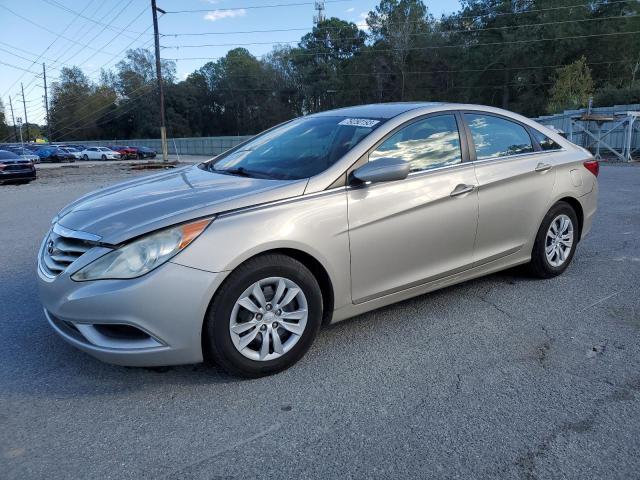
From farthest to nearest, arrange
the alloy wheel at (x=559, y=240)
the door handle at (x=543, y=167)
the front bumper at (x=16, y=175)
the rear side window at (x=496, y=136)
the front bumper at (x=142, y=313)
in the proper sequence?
the front bumper at (x=16, y=175)
the alloy wheel at (x=559, y=240)
the door handle at (x=543, y=167)
the rear side window at (x=496, y=136)
the front bumper at (x=142, y=313)

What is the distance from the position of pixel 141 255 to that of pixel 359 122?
1885 millimetres

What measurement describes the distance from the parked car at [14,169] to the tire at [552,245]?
18.8 m

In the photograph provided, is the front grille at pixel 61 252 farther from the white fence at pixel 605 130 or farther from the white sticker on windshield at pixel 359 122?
the white fence at pixel 605 130

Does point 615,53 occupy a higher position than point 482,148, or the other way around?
point 615,53

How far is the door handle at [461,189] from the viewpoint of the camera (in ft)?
12.4

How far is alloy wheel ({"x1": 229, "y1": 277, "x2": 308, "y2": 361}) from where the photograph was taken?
2904 millimetres

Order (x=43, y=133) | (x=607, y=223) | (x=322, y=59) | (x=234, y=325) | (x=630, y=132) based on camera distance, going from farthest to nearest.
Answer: (x=43, y=133) < (x=322, y=59) < (x=630, y=132) < (x=607, y=223) < (x=234, y=325)

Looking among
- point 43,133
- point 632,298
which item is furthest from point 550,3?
point 43,133

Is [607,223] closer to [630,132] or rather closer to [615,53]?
[630,132]

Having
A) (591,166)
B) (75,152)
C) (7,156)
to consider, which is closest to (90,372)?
(591,166)

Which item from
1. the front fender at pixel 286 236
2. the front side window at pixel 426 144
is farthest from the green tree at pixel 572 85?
the front fender at pixel 286 236

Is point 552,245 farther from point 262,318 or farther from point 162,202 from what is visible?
point 162,202

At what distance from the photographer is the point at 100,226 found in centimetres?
294

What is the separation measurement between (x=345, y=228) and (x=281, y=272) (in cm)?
52
